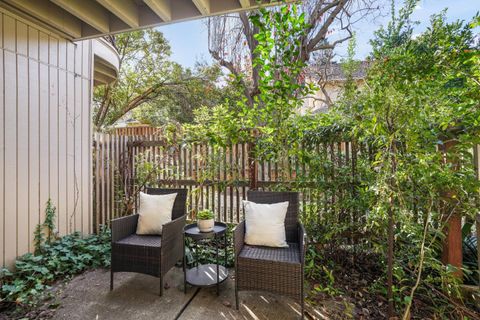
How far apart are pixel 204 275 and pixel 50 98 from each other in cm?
283

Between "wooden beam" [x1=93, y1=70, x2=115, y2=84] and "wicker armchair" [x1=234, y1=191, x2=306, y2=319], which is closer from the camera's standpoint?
"wicker armchair" [x1=234, y1=191, x2=306, y2=319]

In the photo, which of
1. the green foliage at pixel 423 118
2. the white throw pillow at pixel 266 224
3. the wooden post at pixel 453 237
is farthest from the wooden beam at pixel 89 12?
the wooden post at pixel 453 237

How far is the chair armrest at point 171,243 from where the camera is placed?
2469 mm

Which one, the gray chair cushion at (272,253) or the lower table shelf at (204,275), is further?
the lower table shelf at (204,275)

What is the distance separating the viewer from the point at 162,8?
110 inches

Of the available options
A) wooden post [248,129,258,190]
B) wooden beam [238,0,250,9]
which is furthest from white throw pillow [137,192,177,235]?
wooden beam [238,0,250,9]

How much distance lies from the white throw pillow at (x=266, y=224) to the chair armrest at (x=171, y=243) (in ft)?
2.56

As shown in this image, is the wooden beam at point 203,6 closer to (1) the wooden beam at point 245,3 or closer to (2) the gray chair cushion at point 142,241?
(1) the wooden beam at point 245,3

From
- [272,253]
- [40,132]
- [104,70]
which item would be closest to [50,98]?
[40,132]

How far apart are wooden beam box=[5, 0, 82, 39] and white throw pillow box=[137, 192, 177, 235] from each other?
2320mm

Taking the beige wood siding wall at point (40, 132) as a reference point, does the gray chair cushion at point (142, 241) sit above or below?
below

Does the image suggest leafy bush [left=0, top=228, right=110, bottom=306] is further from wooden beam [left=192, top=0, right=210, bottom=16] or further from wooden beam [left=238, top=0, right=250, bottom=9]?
wooden beam [left=238, top=0, right=250, bottom=9]

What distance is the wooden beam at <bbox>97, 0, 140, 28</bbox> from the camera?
2668mm

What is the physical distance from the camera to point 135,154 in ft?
14.4
